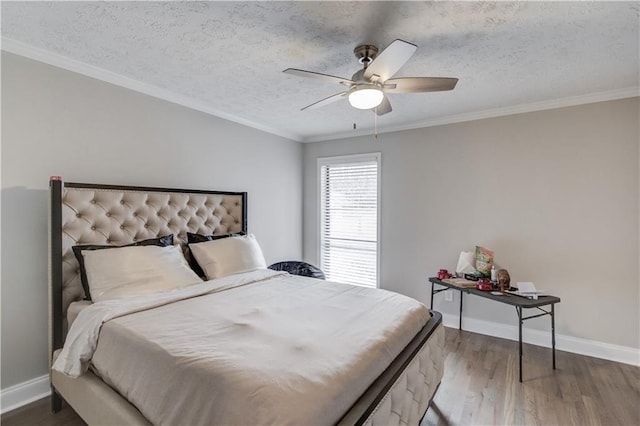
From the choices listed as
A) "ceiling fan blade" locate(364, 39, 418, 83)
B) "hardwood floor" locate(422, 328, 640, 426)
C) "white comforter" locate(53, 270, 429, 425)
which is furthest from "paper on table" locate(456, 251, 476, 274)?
"ceiling fan blade" locate(364, 39, 418, 83)

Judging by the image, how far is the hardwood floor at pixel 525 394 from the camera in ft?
6.50

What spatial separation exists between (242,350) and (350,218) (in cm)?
319

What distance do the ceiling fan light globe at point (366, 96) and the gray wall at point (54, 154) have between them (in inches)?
75.9

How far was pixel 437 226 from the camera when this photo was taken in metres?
3.67

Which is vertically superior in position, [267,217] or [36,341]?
[267,217]

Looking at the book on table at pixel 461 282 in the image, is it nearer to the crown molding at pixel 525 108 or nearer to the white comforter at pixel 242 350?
the white comforter at pixel 242 350

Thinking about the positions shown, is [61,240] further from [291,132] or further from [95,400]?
[291,132]

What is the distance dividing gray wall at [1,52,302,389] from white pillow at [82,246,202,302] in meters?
0.48

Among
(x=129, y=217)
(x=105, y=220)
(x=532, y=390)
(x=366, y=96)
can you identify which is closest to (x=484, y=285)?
(x=532, y=390)

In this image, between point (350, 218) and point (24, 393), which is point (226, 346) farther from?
point (350, 218)

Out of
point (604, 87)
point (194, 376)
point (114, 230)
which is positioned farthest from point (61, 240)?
point (604, 87)

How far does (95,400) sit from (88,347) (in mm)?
274

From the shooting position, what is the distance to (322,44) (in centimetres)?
200

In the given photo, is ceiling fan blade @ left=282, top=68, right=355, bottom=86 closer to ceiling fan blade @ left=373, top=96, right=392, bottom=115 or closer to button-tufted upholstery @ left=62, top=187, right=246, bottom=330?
ceiling fan blade @ left=373, top=96, right=392, bottom=115
